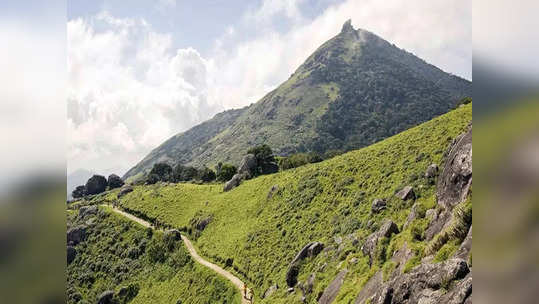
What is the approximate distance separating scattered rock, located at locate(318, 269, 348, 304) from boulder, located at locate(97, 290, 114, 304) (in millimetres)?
34195

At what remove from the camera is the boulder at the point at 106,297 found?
143 feet

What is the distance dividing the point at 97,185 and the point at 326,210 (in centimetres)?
8656

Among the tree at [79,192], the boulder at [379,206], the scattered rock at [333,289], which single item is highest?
the tree at [79,192]

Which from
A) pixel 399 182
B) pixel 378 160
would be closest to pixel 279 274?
pixel 399 182

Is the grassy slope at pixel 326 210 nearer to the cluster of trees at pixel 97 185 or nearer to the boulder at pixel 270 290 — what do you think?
the boulder at pixel 270 290

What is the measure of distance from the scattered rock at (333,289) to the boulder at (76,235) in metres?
55.1

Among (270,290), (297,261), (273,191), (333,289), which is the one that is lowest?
(270,290)

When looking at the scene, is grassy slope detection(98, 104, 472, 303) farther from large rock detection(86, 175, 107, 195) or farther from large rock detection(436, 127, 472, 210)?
large rock detection(86, 175, 107, 195)

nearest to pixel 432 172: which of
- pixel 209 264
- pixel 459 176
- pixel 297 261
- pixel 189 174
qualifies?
pixel 459 176

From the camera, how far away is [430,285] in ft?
30.1

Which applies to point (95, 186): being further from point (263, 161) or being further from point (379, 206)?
point (379, 206)

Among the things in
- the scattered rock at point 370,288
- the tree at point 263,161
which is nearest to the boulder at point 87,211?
the tree at point 263,161

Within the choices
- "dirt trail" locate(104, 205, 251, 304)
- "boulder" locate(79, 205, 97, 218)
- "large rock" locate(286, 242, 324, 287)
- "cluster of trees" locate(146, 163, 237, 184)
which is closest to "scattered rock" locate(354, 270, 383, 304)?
"large rock" locate(286, 242, 324, 287)
